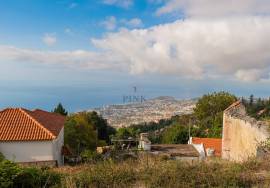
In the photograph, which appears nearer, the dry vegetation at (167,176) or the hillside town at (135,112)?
the dry vegetation at (167,176)

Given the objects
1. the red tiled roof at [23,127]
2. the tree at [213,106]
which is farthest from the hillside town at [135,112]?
the red tiled roof at [23,127]

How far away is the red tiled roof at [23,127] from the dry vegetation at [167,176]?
17.9 m

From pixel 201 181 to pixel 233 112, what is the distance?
39.5ft

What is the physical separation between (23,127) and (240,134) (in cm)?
1514

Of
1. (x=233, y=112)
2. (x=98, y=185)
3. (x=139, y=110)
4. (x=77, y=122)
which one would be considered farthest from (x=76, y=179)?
(x=139, y=110)

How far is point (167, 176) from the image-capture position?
5.96 meters

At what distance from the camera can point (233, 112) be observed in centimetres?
1733

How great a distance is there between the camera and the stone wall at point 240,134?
12445mm

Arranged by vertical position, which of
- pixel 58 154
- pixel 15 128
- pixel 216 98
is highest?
pixel 216 98

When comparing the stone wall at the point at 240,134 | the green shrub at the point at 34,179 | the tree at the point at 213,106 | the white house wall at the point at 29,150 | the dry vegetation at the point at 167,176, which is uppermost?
the tree at the point at 213,106

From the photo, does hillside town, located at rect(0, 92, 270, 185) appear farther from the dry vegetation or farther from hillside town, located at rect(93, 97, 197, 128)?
hillside town, located at rect(93, 97, 197, 128)

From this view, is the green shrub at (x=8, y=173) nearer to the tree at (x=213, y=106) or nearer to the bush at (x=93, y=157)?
the bush at (x=93, y=157)

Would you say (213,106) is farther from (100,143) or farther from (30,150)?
(30,150)

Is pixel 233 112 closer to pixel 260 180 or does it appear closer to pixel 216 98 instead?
pixel 260 180
